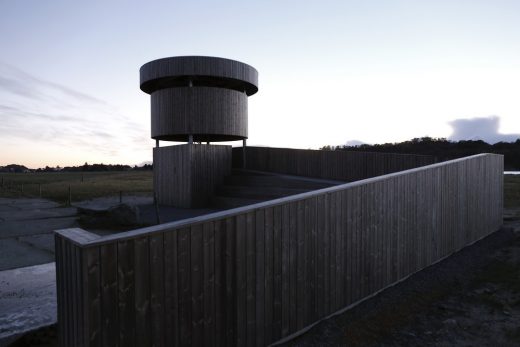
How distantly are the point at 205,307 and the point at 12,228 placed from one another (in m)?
12.3

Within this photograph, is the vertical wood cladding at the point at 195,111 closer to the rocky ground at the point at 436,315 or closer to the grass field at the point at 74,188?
the grass field at the point at 74,188

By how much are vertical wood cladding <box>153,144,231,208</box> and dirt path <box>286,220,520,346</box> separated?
1230 centimetres

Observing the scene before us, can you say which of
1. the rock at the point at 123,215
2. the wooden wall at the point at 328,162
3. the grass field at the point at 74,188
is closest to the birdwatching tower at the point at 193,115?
the wooden wall at the point at 328,162

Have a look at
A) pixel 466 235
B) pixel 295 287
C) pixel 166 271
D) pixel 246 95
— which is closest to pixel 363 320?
pixel 295 287

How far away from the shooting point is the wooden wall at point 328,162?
575 inches

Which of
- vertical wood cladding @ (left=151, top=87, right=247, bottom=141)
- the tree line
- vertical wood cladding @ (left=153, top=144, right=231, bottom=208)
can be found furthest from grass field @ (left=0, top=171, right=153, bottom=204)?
the tree line

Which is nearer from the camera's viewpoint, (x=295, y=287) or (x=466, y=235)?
(x=295, y=287)

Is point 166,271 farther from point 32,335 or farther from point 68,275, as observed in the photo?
point 32,335

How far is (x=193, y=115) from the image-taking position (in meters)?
18.4

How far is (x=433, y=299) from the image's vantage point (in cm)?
652

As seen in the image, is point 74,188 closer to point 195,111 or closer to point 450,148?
point 195,111

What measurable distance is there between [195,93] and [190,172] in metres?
4.30

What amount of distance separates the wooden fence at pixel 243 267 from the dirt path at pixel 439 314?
0.35 metres

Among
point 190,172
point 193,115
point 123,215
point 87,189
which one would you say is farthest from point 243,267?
point 87,189
